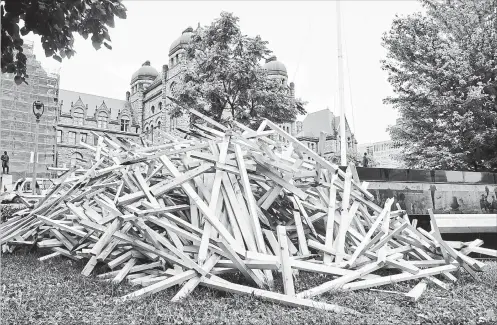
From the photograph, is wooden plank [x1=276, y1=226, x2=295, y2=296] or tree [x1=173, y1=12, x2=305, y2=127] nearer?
wooden plank [x1=276, y1=226, x2=295, y2=296]

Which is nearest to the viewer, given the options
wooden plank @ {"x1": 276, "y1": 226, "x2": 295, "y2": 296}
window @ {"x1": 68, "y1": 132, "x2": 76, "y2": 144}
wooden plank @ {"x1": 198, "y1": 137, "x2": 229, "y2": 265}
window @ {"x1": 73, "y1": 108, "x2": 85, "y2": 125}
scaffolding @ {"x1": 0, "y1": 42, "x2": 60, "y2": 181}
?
wooden plank @ {"x1": 276, "y1": 226, "x2": 295, "y2": 296}

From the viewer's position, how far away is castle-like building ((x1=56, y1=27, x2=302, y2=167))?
50.2 metres

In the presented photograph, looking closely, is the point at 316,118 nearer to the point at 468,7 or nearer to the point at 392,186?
the point at 468,7

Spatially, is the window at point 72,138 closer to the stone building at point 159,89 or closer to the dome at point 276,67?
the stone building at point 159,89

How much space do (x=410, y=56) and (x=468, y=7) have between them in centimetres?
304

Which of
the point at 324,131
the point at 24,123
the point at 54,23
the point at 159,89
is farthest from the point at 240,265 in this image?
the point at 324,131

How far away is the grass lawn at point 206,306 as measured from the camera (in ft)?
10.6

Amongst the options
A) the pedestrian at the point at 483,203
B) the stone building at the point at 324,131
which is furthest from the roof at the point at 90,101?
the pedestrian at the point at 483,203

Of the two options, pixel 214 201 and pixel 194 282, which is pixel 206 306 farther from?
pixel 214 201

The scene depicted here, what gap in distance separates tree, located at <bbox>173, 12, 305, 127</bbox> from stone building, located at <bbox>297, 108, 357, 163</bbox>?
1797 inches

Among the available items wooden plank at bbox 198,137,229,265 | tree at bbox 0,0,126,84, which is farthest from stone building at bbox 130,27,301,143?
tree at bbox 0,0,126,84

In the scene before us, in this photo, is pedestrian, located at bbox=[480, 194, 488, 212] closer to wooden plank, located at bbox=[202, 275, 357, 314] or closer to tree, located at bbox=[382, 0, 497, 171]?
tree, located at bbox=[382, 0, 497, 171]

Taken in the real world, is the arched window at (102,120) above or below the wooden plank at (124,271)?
above

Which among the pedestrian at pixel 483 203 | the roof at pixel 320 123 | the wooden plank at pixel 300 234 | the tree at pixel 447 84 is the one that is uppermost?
the roof at pixel 320 123
